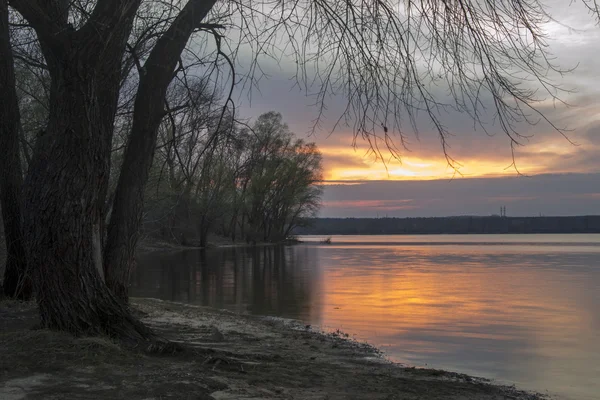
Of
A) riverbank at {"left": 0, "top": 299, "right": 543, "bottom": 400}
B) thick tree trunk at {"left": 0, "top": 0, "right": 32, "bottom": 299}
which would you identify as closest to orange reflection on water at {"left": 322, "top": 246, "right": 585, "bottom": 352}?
riverbank at {"left": 0, "top": 299, "right": 543, "bottom": 400}

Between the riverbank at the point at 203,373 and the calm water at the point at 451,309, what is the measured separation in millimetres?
1548

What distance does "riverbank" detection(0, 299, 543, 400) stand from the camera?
206 inches

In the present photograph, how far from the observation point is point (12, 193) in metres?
10.2

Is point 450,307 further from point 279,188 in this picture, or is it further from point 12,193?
point 279,188

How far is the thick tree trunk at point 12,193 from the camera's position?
390 inches

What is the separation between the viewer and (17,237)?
1016cm

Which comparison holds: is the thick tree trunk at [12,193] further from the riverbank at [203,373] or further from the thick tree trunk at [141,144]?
the thick tree trunk at [141,144]

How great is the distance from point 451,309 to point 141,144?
1019 cm

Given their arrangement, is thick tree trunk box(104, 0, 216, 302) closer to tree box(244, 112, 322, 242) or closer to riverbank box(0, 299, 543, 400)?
riverbank box(0, 299, 543, 400)

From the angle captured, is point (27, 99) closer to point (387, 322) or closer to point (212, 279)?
point (212, 279)

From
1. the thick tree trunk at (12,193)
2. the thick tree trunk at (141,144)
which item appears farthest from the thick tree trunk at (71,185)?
the thick tree trunk at (12,193)

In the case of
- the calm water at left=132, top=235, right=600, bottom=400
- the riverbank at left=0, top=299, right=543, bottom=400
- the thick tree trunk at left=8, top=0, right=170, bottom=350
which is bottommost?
the calm water at left=132, top=235, right=600, bottom=400

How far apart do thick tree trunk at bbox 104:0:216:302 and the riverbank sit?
159 cm

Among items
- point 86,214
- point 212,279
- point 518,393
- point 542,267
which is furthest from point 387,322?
point 542,267
